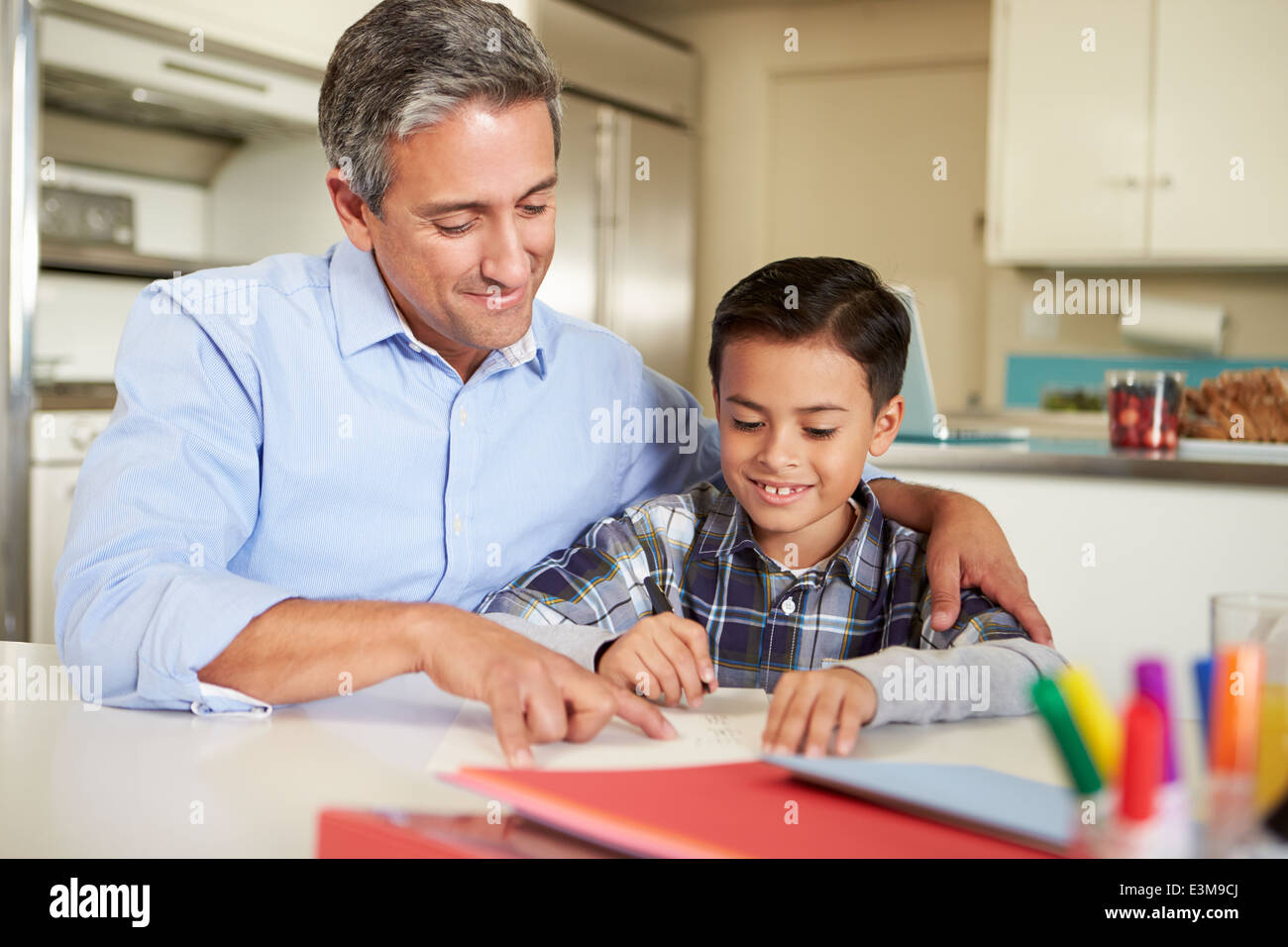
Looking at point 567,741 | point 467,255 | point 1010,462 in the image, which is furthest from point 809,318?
point 1010,462

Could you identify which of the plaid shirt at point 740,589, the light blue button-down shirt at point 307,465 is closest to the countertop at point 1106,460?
the light blue button-down shirt at point 307,465

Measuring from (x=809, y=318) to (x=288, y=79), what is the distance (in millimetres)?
2393

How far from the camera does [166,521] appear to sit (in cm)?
97

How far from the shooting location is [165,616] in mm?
869

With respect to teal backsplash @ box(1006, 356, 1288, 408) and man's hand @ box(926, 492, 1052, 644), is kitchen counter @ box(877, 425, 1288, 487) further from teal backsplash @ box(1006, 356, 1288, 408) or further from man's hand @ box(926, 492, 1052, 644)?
teal backsplash @ box(1006, 356, 1288, 408)

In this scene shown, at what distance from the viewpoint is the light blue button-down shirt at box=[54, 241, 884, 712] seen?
0.90 meters

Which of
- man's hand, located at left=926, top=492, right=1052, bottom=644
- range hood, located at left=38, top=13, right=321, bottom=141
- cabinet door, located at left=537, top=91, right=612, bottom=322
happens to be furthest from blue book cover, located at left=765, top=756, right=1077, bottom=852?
cabinet door, located at left=537, top=91, right=612, bottom=322

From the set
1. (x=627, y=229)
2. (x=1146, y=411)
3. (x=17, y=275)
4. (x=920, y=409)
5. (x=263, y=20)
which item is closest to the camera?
(x=920, y=409)

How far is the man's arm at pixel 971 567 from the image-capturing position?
3.50 feet

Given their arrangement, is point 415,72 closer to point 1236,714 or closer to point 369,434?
point 369,434

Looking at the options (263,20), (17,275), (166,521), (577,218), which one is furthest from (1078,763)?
(577,218)

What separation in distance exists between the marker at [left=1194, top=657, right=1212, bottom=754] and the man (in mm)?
470

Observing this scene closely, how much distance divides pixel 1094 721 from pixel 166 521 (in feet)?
2.55
